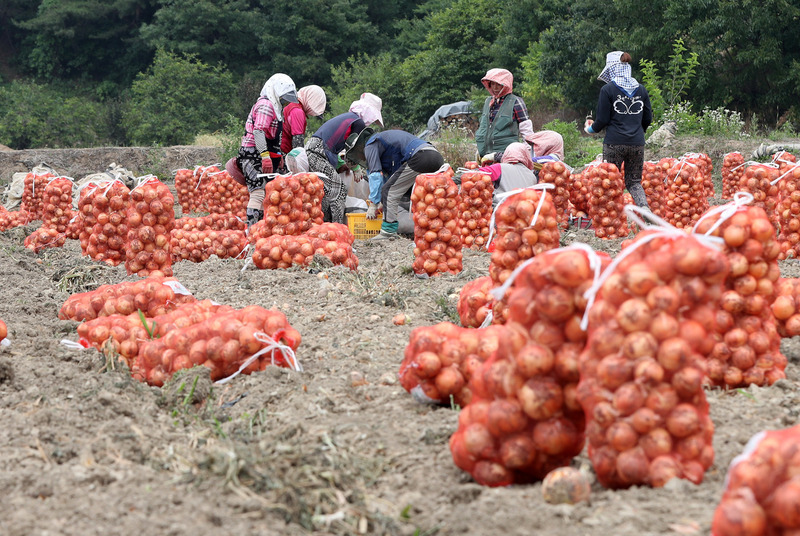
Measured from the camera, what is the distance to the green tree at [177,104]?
80.7 feet

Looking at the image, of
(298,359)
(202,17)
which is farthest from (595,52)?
(298,359)

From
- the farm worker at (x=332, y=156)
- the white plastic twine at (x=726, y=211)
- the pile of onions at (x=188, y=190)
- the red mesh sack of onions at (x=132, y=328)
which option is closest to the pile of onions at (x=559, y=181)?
the farm worker at (x=332, y=156)

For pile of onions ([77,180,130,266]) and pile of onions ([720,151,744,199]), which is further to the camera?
pile of onions ([720,151,744,199])

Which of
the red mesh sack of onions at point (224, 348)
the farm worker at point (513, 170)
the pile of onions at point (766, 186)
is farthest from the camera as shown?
the farm worker at point (513, 170)

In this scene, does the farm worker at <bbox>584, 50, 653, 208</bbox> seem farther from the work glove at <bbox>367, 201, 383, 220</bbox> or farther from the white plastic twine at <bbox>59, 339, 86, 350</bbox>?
the white plastic twine at <bbox>59, 339, 86, 350</bbox>

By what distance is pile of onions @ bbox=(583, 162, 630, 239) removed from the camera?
7.36m

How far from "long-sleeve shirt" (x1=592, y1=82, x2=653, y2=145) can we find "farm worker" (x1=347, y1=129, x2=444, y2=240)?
177cm

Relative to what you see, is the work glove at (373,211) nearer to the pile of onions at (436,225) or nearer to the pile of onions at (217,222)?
the pile of onions at (217,222)

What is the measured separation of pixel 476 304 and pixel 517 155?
4165mm

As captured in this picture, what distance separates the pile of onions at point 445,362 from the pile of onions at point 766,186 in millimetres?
3878

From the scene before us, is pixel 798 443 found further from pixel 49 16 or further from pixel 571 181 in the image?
pixel 49 16

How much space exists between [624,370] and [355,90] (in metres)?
24.6

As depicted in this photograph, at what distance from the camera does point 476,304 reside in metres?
3.70

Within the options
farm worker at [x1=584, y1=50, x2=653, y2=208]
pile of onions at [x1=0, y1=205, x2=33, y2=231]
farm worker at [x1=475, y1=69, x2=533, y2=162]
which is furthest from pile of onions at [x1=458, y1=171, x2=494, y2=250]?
pile of onions at [x1=0, y1=205, x2=33, y2=231]
